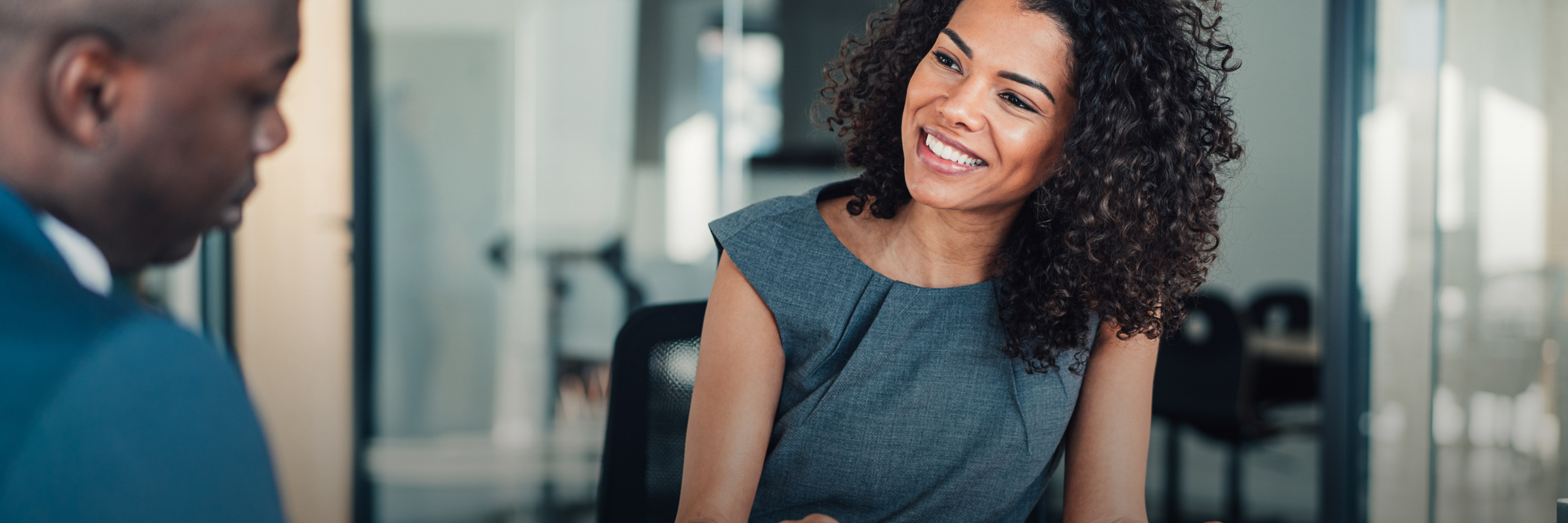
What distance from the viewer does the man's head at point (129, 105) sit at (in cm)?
34

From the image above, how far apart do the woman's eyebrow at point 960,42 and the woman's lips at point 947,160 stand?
92mm

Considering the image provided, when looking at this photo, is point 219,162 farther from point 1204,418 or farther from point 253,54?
point 1204,418

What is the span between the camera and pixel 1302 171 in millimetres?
4125

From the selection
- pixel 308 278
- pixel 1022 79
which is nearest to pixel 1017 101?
pixel 1022 79

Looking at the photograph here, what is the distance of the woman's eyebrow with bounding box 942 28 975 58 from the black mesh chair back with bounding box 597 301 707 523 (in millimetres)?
449

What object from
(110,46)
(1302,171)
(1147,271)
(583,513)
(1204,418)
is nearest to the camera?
(110,46)

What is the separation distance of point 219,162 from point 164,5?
0.06 m

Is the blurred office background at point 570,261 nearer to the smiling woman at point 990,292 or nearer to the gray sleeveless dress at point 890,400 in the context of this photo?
the smiling woman at point 990,292

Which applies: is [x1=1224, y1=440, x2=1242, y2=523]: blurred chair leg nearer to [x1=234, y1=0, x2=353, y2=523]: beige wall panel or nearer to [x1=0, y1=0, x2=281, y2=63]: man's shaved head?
[x1=234, y1=0, x2=353, y2=523]: beige wall panel

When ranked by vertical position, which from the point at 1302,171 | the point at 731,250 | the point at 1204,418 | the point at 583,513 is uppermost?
the point at 1302,171

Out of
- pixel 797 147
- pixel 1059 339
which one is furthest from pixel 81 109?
pixel 797 147

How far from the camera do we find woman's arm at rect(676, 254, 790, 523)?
3.54 feet

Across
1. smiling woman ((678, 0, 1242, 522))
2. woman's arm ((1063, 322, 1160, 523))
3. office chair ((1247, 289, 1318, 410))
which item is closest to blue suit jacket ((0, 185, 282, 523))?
smiling woman ((678, 0, 1242, 522))

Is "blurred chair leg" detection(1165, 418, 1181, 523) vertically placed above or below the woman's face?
below
